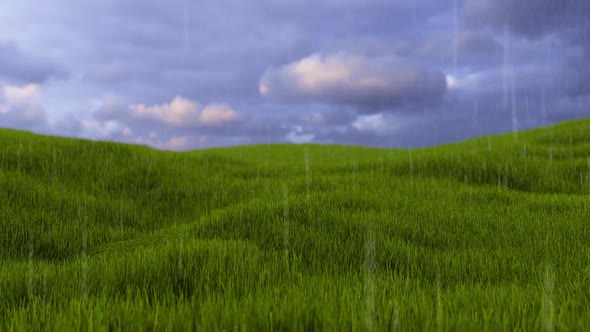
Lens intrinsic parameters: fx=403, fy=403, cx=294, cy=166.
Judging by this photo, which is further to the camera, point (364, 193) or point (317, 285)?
point (364, 193)

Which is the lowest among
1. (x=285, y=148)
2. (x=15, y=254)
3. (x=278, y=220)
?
(x=15, y=254)

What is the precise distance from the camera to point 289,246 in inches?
178

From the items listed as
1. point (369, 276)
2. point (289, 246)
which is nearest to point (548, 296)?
point (369, 276)

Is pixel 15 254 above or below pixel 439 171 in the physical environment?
below

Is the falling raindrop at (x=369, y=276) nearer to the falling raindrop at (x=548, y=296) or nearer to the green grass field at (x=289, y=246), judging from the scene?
the green grass field at (x=289, y=246)

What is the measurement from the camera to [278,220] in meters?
5.36

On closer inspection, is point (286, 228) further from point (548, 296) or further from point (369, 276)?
point (548, 296)

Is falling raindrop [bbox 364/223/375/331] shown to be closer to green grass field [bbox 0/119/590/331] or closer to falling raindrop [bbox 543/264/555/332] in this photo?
green grass field [bbox 0/119/590/331]

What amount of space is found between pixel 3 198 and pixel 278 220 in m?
4.66

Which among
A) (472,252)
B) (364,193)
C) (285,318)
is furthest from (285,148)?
(285,318)

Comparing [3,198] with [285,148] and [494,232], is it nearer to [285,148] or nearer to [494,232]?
[494,232]

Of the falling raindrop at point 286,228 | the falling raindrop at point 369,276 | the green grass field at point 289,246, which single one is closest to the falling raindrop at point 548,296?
the green grass field at point 289,246

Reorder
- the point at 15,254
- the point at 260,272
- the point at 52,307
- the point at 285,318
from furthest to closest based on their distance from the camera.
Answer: the point at 15,254
the point at 260,272
the point at 52,307
the point at 285,318

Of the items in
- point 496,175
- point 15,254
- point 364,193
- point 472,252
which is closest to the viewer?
point 472,252
